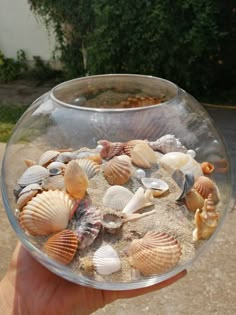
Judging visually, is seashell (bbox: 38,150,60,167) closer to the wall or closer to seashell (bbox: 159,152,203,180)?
seashell (bbox: 159,152,203,180)

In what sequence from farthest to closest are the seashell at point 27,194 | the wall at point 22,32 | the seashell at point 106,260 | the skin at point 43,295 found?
1. the wall at point 22,32
2. the skin at point 43,295
3. the seashell at point 27,194
4. the seashell at point 106,260

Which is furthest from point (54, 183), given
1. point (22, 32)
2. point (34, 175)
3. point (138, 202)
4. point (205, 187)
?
point (22, 32)

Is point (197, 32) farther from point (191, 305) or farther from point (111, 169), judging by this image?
point (111, 169)

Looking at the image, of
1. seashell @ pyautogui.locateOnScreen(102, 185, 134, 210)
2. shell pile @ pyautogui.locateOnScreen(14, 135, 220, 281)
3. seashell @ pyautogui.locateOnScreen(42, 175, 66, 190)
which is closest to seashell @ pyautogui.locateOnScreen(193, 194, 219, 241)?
shell pile @ pyautogui.locateOnScreen(14, 135, 220, 281)

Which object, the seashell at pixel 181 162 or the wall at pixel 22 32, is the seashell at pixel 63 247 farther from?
the wall at pixel 22 32

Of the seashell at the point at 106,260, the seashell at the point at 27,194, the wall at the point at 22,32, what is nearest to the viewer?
the seashell at the point at 106,260

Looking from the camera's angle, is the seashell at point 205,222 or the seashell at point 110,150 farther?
the seashell at point 110,150

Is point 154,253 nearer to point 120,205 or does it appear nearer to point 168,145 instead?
point 120,205

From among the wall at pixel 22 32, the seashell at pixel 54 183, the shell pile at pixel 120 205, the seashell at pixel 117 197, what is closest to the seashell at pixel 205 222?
the shell pile at pixel 120 205
